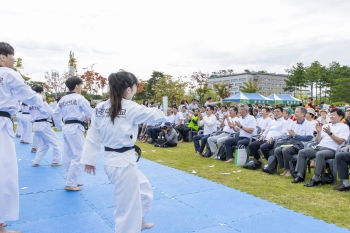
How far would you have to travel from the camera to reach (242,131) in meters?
7.21

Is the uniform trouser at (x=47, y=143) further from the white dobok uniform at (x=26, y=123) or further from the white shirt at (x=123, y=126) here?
the white shirt at (x=123, y=126)

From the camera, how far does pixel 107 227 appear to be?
3.45 meters

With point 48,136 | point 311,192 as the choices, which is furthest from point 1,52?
point 311,192

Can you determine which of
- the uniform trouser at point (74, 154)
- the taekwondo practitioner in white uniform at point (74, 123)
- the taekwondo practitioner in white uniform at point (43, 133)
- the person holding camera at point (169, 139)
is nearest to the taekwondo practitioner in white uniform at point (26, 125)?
the taekwondo practitioner in white uniform at point (43, 133)

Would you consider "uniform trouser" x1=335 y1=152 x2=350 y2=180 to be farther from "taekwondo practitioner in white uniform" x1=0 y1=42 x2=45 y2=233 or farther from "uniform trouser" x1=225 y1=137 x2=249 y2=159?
"taekwondo practitioner in white uniform" x1=0 y1=42 x2=45 y2=233

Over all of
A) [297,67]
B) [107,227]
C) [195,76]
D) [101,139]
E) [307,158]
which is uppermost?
[297,67]

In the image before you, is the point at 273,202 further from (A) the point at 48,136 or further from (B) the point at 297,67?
(B) the point at 297,67

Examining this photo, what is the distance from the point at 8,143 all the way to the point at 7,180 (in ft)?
1.37

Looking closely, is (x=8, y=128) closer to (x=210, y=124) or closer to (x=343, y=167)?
(x=343, y=167)

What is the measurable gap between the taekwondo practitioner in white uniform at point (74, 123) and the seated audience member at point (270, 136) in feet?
12.9

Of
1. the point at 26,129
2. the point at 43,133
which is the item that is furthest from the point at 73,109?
the point at 26,129

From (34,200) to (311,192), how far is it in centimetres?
456

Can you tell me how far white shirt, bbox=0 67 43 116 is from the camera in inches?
127

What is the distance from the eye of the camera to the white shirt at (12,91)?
322 cm
